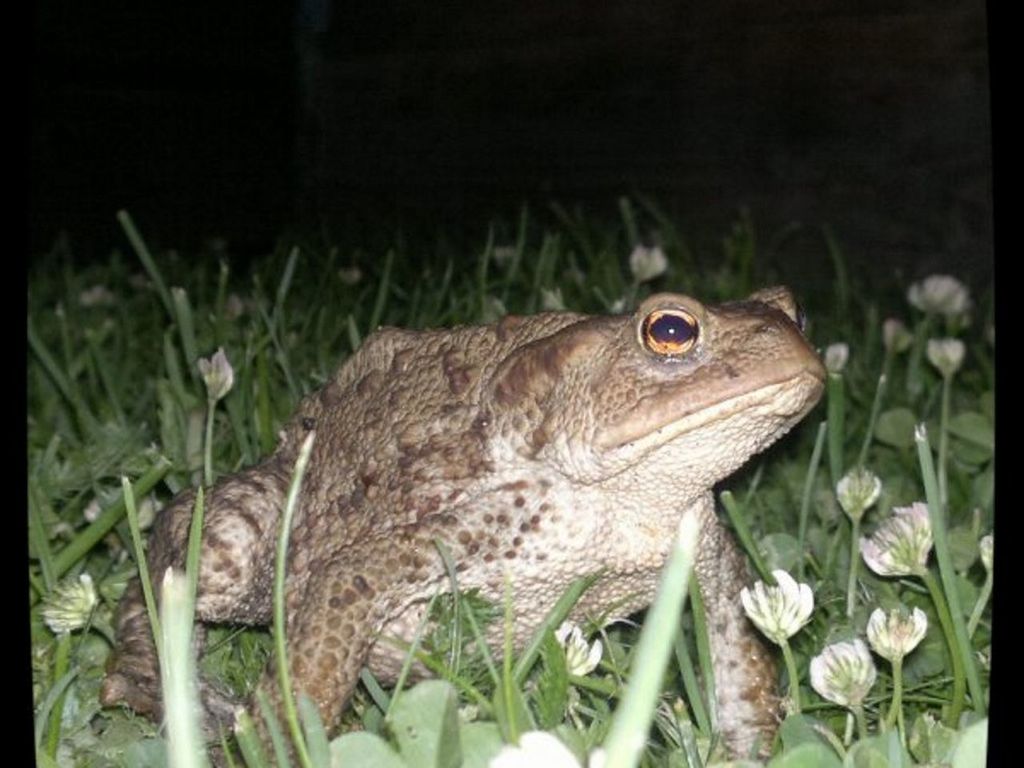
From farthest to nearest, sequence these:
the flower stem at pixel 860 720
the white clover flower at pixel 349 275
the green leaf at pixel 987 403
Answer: the white clover flower at pixel 349 275, the green leaf at pixel 987 403, the flower stem at pixel 860 720

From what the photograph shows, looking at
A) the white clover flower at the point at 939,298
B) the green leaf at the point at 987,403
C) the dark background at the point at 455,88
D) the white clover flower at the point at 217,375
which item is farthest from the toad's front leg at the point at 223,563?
the white clover flower at the point at 939,298

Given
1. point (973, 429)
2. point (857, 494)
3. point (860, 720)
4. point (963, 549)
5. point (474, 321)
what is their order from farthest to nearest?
point (474, 321), point (973, 429), point (963, 549), point (857, 494), point (860, 720)

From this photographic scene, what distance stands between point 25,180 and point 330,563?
64 centimetres

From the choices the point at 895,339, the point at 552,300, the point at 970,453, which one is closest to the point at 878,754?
the point at 970,453

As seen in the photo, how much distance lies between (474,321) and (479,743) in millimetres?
1671

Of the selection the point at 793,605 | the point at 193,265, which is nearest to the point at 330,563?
the point at 793,605

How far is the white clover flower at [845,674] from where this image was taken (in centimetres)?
113

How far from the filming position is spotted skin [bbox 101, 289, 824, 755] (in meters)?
1.31

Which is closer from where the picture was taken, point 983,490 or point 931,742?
point 931,742

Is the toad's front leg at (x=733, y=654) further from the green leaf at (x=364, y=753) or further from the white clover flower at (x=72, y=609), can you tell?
the white clover flower at (x=72, y=609)

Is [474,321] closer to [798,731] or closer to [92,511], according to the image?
[92,511]

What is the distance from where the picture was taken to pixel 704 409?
128 centimetres

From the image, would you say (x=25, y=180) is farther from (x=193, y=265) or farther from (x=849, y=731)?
(x=193, y=265)

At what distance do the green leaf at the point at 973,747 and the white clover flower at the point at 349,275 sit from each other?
1960mm
